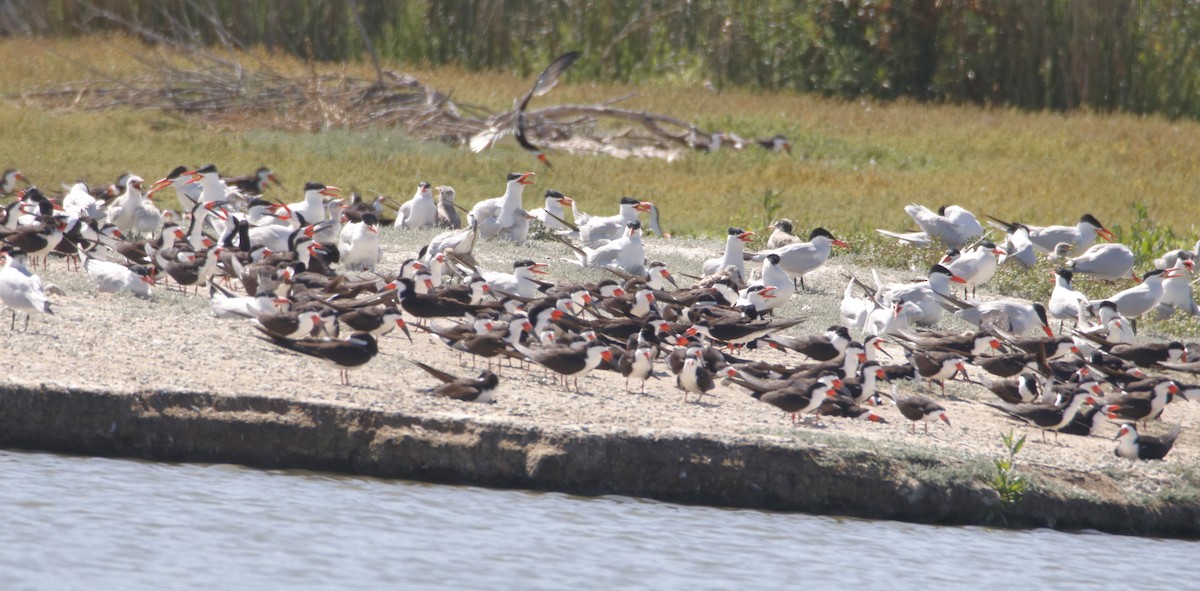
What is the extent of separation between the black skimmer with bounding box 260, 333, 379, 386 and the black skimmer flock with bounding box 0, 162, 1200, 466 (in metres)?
0.01

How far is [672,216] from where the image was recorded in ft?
57.5

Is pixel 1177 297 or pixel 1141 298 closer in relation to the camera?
pixel 1141 298

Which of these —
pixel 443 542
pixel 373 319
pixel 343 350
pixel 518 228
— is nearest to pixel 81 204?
pixel 518 228

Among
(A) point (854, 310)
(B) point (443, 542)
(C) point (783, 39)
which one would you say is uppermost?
(C) point (783, 39)

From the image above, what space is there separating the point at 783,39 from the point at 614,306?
18.9 metres

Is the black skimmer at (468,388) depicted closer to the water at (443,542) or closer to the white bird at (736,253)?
the water at (443,542)

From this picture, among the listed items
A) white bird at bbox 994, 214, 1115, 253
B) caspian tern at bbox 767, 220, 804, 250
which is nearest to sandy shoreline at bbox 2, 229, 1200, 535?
caspian tern at bbox 767, 220, 804, 250

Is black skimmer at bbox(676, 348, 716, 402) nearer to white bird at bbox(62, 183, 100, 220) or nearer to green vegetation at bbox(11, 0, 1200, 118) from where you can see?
white bird at bbox(62, 183, 100, 220)

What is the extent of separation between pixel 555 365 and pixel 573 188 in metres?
9.63

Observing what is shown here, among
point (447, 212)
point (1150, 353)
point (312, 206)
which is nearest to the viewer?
point (1150, 353)

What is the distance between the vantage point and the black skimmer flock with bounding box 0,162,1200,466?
30.6ft

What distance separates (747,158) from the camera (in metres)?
21.5

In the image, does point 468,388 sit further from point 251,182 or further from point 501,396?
point 251,182

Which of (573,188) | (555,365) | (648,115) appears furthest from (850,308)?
(648,115)
